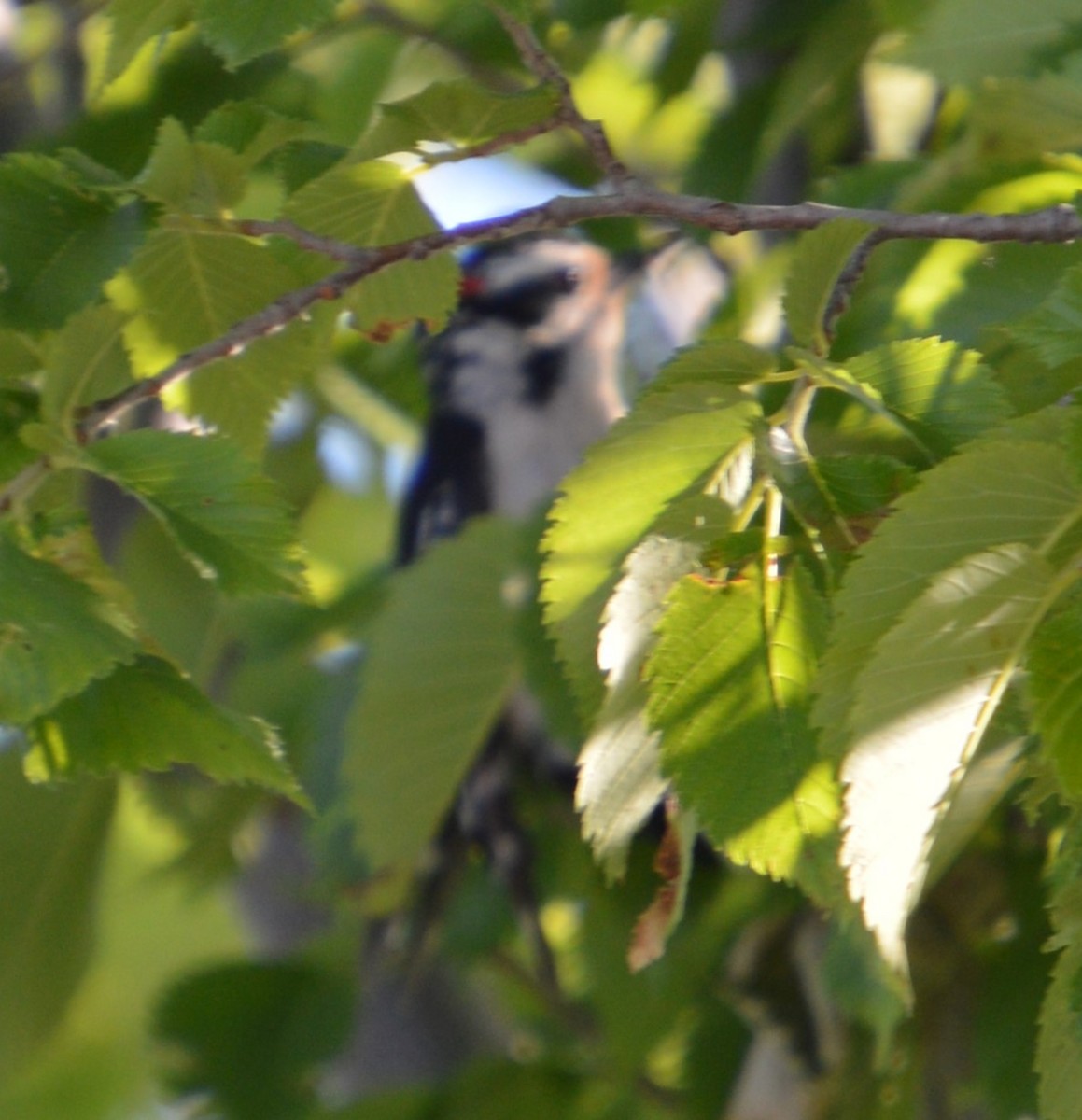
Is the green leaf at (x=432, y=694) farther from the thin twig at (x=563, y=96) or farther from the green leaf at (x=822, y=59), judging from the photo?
the thin twig at (x=563, y=96)

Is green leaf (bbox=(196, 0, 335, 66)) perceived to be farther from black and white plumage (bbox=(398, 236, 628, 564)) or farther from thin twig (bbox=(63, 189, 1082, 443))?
black and white plumage (bbox=(398, 236, 628, 564))

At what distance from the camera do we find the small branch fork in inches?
19.8

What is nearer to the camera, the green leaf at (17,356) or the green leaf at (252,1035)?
the green leaf at (17,356)

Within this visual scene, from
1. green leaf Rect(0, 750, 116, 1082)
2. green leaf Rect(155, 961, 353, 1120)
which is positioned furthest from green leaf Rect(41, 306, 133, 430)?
green leaf Rect(155, 961, 353, 1120)

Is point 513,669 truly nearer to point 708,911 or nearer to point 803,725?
point 708,911

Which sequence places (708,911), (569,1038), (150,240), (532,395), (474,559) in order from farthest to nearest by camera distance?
1. (532,395)
2. (569,1038)
3. (708,911)
4. (474,559)
5. (150,240)

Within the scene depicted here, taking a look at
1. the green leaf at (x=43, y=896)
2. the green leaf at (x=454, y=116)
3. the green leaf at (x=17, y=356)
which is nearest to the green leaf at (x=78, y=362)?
the green leaf at (x=17, y=356)

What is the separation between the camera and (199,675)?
54.5 inches

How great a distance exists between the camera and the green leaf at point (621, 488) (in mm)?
476

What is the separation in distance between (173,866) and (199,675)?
179 mm

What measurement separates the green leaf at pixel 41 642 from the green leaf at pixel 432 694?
1.73 feet

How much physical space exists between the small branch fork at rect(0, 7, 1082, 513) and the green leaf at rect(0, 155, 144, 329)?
42 millimetres

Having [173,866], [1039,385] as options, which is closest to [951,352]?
[1039,385]

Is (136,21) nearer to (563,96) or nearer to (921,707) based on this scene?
(563,96)
